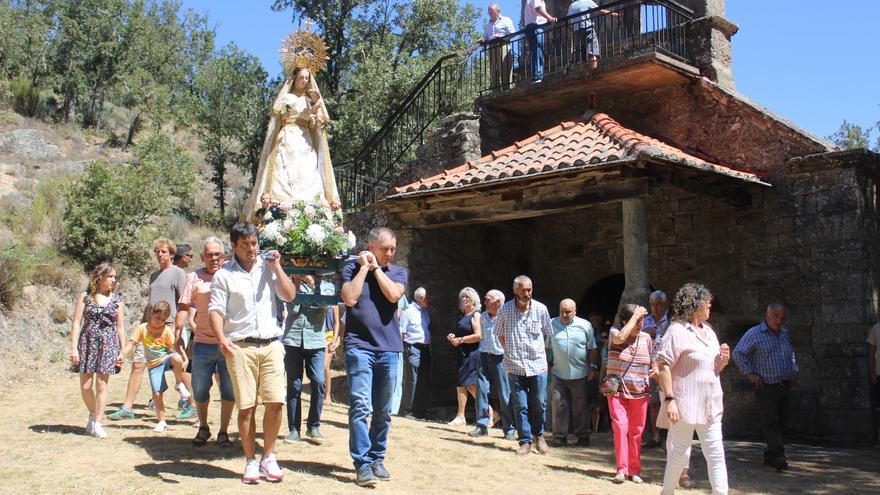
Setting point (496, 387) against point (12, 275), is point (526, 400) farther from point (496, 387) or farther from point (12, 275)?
point (12, 275)

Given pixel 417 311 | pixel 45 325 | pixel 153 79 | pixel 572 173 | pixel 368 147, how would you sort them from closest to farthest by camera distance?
pixel 572 173
pixel 417 311
pixel 45 325
pixel 368 147
pixel 153 79

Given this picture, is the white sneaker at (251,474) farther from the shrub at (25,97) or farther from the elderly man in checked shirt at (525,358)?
the shrub at (25,97)

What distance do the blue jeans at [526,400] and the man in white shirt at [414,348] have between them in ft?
8.10

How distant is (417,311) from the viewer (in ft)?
32.3

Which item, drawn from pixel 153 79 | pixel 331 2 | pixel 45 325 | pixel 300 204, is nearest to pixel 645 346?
pixel 300 204

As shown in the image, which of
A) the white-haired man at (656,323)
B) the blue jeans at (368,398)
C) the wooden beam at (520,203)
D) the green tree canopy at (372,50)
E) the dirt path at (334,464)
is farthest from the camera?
the green tree canopy at (372,50)

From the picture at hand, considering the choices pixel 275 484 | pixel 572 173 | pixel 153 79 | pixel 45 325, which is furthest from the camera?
pixel 153 79

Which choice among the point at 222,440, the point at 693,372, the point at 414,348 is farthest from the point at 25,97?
the point at 693,372

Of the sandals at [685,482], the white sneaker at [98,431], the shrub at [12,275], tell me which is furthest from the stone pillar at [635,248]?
the shrub at [12,275]

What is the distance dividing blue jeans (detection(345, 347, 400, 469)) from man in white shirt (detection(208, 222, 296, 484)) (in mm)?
473

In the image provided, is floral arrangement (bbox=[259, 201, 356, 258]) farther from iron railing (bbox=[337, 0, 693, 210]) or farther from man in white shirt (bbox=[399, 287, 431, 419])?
iron railing (bbox=[337, 0, 693, 210])

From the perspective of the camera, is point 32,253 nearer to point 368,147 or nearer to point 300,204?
point 368,147

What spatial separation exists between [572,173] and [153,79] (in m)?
23.6

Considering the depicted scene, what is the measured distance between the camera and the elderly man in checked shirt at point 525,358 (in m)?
7.13
